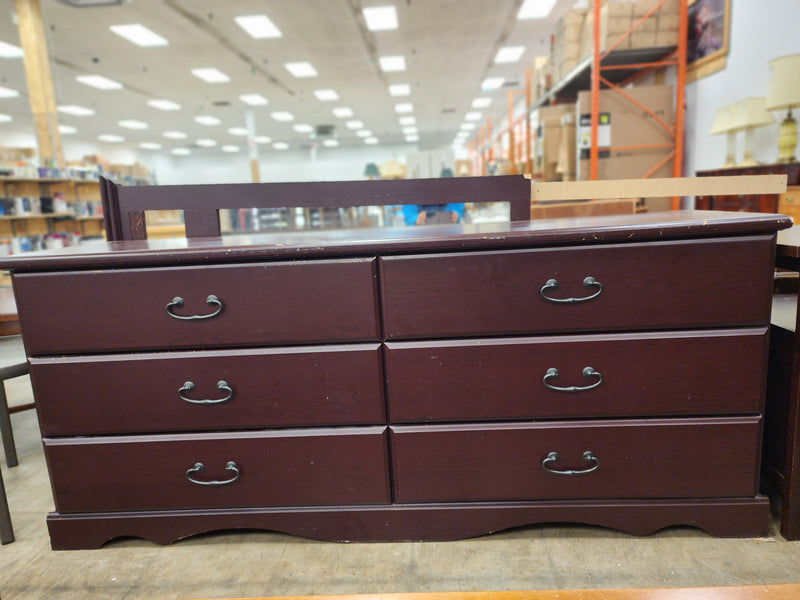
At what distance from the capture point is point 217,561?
4.29ft

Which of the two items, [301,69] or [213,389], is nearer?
[213,389]

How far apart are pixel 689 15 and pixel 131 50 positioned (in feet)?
27.1

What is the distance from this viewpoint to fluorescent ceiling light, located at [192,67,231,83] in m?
9.60

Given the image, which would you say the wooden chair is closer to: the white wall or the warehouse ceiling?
the white wall

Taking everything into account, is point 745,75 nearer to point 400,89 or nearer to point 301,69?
point 301,69

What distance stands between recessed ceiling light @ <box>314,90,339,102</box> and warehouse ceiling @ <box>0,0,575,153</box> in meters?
0.16

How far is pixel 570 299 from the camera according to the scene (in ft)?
3.85

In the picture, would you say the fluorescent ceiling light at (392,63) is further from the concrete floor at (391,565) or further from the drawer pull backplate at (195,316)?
the concrete floor at (391,565)

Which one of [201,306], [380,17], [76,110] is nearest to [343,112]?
[76,110]

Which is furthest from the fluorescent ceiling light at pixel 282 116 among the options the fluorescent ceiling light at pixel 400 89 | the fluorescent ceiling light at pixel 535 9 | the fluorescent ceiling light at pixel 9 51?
the fluorescent ceiling light at pixel 535 9

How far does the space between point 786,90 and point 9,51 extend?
10609 mm

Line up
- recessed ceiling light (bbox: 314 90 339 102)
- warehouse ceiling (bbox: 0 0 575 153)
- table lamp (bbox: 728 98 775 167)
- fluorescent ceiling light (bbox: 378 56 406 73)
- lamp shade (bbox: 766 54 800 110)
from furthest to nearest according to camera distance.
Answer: recessed ceiling light (bbox: 314 90 339 102) → fluorescent ceiling light (bbox: 378 56 406 73) → warehouse ceiling (bbox: 0 0 575 153) → table lamp (bbox: 728 98 775 167) → lamp shade (bbox: 766 54 800 110)

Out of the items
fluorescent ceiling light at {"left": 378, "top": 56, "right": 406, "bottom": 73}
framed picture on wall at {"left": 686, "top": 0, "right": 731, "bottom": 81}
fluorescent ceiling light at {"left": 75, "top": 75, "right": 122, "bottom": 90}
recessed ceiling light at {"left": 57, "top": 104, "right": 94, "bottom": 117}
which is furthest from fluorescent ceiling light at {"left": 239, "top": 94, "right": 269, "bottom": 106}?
framed picture on wall at {"left": 686, "top": 0, "right": 731, "bottom": 81}

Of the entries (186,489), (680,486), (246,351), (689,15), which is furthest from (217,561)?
(689,15)
